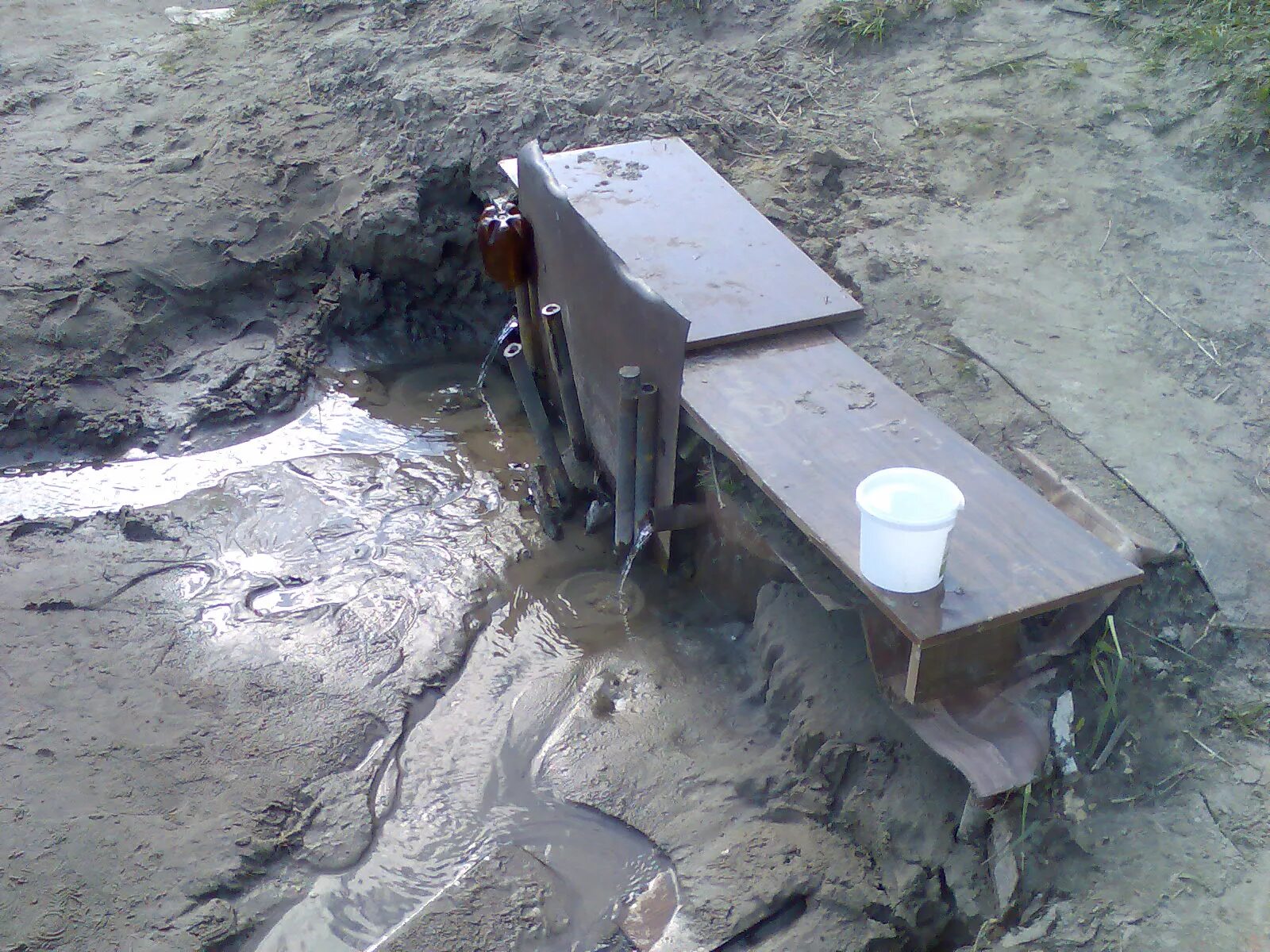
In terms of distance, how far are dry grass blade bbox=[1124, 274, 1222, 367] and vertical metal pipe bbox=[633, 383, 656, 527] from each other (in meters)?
1.84

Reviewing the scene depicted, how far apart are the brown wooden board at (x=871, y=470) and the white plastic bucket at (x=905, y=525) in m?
0.05

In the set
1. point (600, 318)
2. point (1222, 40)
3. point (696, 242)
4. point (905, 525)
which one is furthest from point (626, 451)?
point (1222, 40)

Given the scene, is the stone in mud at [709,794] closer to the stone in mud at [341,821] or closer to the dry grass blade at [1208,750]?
the stone in mud at [341,821]

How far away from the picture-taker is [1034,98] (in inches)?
184

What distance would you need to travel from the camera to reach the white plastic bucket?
7.55ft

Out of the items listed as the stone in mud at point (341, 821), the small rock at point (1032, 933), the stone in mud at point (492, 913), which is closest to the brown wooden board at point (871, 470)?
the small rock at point (1032, 933)

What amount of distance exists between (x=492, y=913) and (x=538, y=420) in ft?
6.30

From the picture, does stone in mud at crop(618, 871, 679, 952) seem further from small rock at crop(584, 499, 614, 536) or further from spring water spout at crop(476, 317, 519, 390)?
spring water spout at crop(476, 317, 519, 390)

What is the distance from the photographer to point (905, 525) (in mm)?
2268

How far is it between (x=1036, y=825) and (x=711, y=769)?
1083mm

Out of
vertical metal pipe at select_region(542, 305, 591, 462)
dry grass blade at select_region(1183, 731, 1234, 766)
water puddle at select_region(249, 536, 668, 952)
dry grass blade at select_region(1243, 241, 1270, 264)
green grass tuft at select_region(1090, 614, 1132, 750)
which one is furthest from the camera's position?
vertical metal pipe at select_region(542, 305, 591, 462)

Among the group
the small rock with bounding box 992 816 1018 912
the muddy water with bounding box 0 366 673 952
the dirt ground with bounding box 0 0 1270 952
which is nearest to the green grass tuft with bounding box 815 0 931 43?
the dirt ground with bounding box 0 0 1270 952

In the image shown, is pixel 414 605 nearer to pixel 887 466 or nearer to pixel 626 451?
pixel 626 451

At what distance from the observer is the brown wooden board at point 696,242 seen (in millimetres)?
3623
